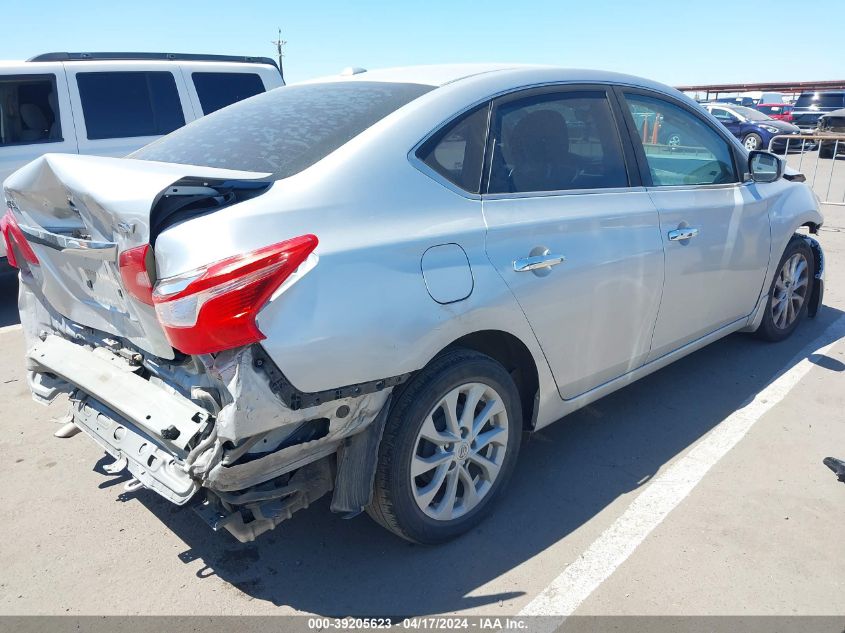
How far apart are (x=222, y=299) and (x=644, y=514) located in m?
2.08

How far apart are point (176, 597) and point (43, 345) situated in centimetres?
130

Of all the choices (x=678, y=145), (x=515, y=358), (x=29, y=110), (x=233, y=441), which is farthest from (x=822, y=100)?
(x=233, y=441)

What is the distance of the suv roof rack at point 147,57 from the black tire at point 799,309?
6301 millimetres

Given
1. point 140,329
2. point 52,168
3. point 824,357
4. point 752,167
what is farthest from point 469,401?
point 824,357

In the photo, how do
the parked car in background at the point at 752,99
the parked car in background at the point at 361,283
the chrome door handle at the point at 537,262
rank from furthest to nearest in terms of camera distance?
the parked car in background at the point at 752,99 → the chrome door handle at the point at 537,262 → the parked car in background at the point at 361,283

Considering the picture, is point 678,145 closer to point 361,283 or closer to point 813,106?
point 361,283

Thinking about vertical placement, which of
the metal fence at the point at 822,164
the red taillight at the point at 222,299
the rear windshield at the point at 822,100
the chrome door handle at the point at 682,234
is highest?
the red taillight at the point at 222,299

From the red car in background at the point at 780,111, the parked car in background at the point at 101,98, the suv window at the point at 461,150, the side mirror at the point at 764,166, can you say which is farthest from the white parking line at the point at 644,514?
the red car in background at the point at 780,111

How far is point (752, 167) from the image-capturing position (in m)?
4.16

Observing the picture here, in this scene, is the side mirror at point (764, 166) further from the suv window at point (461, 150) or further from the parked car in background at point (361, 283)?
the suv window at point (461, 150)

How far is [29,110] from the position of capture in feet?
21.1

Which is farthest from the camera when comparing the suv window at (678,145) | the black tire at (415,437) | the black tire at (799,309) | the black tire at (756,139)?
the black tire at (756,139)

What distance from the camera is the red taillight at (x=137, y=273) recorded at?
7.12ft

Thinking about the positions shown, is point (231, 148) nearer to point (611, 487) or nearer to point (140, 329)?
point (140, 329)
